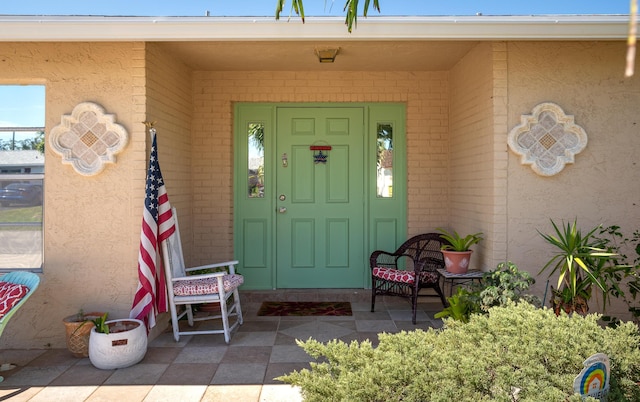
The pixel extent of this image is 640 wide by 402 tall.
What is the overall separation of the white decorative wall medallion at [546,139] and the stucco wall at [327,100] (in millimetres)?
1470

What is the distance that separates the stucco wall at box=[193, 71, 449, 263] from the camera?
5.64 meters

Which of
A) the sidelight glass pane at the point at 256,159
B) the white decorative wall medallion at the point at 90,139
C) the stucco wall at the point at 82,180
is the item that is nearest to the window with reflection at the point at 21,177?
the stucco wall at the point at 82,180

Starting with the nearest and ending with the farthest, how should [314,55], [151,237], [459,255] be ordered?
[151,237] < [459,255] < [314,55]

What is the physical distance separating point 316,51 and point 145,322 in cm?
289

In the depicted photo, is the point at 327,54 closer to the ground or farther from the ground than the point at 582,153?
farther from the ground

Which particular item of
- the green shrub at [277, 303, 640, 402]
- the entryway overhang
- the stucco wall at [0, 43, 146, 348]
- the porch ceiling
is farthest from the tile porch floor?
the porch ceiling

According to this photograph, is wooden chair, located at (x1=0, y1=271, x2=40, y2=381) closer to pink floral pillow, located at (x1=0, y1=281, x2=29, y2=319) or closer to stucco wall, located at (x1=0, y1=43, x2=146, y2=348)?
pink floral pillow, located at (x1=0, y1=281, x2=29, y2=319)

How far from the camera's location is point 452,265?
445cm

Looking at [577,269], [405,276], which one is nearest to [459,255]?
[405,276]

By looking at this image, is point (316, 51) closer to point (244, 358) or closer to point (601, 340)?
point (244, 358)

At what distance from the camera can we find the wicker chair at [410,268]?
15.7 feet

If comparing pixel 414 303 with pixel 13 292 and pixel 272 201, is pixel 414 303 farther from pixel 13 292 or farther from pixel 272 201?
pixel 13 292

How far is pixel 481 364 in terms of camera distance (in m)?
2.02

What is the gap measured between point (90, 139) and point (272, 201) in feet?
7.05
